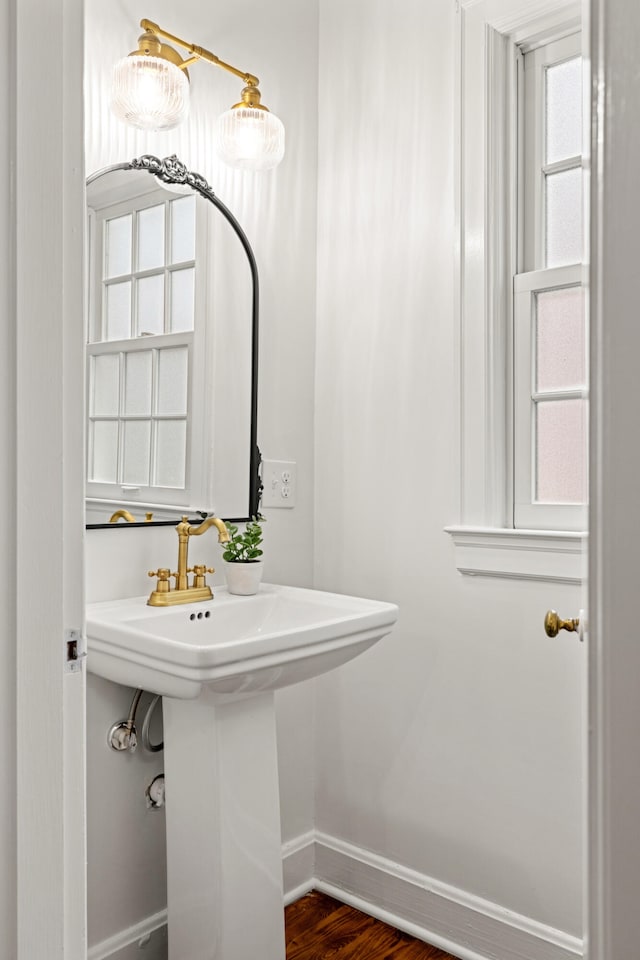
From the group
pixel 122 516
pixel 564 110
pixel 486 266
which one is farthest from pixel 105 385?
pixel 564 110

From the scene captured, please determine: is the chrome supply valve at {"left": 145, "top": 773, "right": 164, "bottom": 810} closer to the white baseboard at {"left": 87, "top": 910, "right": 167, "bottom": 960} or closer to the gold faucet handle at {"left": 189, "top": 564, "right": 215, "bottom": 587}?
the white baseboard at {"left": 87, "top": 910, "right": 167, "bottom": 960}

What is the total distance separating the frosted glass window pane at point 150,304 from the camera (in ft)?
5.67

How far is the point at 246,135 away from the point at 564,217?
80 centimetres

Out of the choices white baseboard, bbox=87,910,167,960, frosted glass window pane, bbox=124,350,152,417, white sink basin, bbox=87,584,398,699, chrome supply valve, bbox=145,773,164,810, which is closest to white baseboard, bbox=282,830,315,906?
white baseboard, bbox=87,910,167,960

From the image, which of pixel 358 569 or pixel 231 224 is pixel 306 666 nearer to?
pixel 358 569

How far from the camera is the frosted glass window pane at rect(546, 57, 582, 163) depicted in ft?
5.75

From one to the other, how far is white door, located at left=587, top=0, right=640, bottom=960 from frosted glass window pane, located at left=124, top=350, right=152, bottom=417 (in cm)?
132

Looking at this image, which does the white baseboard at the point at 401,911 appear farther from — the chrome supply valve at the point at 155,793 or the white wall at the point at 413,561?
the chrome supply valve at the point at 155,793

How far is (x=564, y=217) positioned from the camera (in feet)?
5.83

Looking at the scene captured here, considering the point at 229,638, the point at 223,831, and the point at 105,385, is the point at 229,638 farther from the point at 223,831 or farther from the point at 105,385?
the point at 105,385

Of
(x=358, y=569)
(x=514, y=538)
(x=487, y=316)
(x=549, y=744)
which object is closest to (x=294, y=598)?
(x=358, y=569)

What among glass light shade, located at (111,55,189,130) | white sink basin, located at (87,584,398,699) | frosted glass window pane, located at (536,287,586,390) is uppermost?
glass light shade, located at (111,55,189,130)

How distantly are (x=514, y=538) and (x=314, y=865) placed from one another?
1.15m

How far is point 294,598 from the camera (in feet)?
5.93
